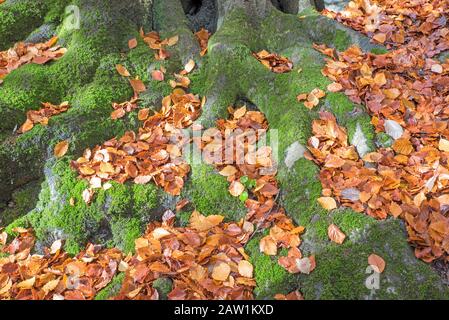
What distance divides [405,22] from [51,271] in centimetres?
496

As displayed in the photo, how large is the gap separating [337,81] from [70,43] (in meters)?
2.64

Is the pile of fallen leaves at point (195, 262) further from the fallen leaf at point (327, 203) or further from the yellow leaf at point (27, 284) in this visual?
the yellow leaf at point (27, 284)

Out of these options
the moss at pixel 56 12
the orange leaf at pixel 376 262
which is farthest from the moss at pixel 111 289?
the moss at pixel 56 12

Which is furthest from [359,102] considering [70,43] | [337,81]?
[70,43]

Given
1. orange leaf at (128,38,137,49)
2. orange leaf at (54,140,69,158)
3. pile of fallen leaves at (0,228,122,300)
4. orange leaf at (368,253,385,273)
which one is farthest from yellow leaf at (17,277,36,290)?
orange leaf at (128,38,137,49)

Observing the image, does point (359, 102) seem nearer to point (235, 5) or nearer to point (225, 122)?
point (225, 122)

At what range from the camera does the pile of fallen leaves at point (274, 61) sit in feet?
13.7

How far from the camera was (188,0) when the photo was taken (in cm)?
514

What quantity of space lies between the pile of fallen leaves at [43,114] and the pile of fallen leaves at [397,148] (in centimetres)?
223

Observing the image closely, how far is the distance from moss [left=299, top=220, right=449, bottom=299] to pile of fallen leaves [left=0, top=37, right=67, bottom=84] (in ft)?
10.3

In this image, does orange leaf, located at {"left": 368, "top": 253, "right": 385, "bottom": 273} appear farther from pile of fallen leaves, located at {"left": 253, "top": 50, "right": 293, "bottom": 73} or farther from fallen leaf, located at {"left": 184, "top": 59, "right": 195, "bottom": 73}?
fallen leaf, located at {"left": 184, "top": 59, "right": 195, "bottom": 73}

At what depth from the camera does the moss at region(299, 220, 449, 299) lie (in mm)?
2650

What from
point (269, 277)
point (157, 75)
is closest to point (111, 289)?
point (269, 277)

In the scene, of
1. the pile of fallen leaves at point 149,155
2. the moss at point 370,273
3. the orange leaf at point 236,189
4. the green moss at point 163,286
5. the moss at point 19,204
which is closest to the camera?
the moss at point 370,273
